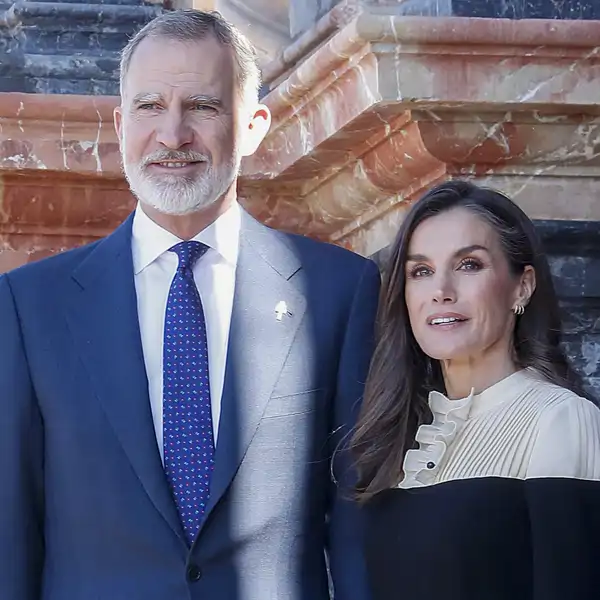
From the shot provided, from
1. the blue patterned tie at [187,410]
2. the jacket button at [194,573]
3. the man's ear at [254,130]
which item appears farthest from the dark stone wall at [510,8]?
the jacket button at [194,573]

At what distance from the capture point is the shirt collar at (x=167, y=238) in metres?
2.83

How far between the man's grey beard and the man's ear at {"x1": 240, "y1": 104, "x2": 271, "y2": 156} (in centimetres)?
12

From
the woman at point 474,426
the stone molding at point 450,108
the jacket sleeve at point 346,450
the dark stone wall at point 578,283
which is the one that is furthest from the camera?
the dark stone wall at point 578,283

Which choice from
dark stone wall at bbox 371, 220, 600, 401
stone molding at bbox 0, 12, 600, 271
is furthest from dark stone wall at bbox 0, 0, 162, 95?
dark stone wall at bbox 371, 220, 600, 401

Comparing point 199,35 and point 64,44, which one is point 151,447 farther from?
point 64,44

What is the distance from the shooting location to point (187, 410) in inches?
106

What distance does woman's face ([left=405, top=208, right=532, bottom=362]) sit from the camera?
268 centimetres

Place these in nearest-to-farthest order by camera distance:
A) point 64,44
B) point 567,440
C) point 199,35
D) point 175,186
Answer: point 567,440 → point 175,186 → point 199,35 → point 64,44

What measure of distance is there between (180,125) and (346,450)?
61 centimetres

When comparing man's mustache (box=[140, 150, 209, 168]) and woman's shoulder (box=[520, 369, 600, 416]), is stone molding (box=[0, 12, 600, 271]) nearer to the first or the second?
man's mustache (box=[140, 150, 209, 168])

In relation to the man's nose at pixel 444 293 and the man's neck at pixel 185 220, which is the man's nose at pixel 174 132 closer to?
the man's neck at pixel 185 220

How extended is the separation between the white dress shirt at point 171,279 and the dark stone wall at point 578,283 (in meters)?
0.82

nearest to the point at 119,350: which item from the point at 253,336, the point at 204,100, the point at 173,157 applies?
the point at 253,336

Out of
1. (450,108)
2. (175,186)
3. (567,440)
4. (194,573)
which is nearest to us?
(567,440)
